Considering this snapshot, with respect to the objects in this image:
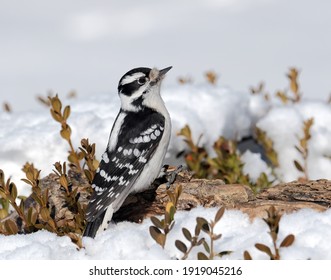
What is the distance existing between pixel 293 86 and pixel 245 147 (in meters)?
1.18

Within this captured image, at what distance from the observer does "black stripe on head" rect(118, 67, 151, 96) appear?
7.59 meters

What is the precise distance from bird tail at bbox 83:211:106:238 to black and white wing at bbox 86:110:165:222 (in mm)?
34

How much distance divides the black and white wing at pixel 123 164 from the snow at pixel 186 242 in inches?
20.0

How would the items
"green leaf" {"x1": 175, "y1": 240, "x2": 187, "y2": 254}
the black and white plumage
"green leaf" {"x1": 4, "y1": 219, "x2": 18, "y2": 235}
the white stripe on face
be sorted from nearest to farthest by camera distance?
1. "green leaf" {"x1": 175, "y1": 240, "x2": 187, "y2": 254}
2. "green leaf" {"x1": 4, "y1": 219, "x2": 18, "y2": 235}
3. the black and white plumage
4. the white stripe on face

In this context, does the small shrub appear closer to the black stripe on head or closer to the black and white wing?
the black and white wing

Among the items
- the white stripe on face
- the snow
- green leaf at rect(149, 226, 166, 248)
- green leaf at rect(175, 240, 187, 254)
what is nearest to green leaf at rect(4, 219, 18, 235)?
the snow

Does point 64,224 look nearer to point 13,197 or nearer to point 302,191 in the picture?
point 13,197

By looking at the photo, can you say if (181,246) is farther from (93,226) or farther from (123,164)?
(123,164)

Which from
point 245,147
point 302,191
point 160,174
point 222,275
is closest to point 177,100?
point 245,147

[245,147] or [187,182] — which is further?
[245,147]

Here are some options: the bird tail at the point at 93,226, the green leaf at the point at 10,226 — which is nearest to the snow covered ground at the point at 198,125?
the green leaf at the point at 10,226

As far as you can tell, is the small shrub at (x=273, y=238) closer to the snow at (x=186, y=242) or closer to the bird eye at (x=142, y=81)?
the snow at (x=186, y=242)

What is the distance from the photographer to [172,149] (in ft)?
30.3

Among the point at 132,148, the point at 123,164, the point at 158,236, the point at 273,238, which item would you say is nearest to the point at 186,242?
the point at 158,236
